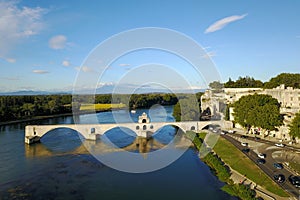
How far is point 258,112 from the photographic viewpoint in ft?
77.5

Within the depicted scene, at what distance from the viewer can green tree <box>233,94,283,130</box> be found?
22.5 metres

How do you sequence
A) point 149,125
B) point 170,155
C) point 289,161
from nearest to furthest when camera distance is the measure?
point 289,161
point 170,155
point 149,125

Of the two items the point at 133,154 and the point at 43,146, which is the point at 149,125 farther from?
the point at 43,146

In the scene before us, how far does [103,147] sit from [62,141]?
5.83 meters

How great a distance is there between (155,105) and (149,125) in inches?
1643

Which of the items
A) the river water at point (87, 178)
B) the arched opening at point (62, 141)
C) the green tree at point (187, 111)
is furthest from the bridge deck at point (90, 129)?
the green tree at point (187, 111)

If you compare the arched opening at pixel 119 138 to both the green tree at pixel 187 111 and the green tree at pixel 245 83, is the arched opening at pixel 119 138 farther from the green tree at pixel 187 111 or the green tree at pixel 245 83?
the green tree at pixel 245 83

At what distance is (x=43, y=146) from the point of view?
2470cm

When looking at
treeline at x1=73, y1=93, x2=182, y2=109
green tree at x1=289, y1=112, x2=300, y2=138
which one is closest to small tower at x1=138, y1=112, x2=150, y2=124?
green tree at x1=289, y1=112, x2=300, y2=138

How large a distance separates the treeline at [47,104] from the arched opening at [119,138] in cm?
2220

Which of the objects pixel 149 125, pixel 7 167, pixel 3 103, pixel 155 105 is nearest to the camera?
pixel 7 167

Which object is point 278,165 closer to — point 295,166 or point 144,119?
point 295,166

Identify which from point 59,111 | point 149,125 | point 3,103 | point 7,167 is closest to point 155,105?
point 59,111

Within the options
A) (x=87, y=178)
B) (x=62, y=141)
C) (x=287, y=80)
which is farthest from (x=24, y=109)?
(x=287, y=80)
